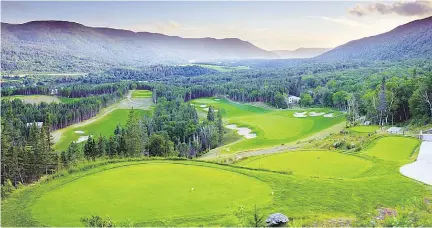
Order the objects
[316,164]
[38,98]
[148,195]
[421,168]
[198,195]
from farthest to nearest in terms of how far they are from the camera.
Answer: [38,98] < [316,164] < [421,168] < [148,195] < [198,195]

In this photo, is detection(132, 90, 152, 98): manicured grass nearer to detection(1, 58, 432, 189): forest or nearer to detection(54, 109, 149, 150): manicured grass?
detection(1, 58, 432, 189): forest

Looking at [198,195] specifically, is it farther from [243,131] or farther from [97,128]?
[97,128]

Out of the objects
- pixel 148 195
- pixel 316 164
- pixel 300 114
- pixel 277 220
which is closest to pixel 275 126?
pixel 300 114

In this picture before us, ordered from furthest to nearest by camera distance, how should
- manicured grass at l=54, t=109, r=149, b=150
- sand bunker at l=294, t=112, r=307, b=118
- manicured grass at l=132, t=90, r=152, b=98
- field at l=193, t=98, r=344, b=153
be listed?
1. manicured grass at l=132, t=90, r=152, b=98
2. sand bunker at l=294, t=112, r=307, b=118
3. manicured grass at l=54, t=109, r=149, b=150
4. field at l=193, t=98, r=344, b=153

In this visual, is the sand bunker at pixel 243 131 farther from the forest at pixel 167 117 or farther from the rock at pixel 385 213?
the rock at pixel 385 213

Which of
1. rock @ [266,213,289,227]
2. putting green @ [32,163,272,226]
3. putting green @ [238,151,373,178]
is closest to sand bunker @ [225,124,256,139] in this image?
putting green @ [238,151,373,178]

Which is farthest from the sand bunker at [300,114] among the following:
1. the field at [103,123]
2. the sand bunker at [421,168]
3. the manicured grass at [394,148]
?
the sand bunker at [421,168]
